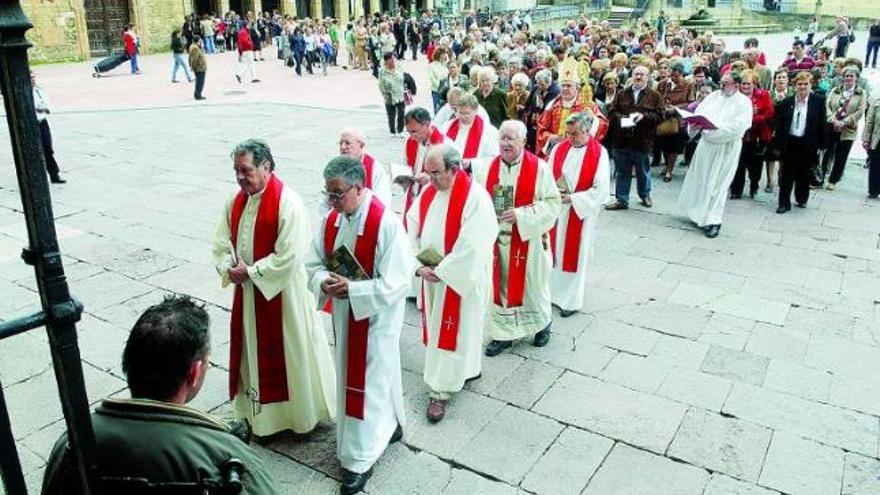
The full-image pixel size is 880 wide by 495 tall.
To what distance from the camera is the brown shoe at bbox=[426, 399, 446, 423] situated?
437 centimetres

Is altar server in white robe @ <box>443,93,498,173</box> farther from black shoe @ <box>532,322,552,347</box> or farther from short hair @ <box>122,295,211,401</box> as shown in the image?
short hair @ <box>122,295,211,401</box>

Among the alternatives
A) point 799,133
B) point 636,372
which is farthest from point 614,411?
point 799,133

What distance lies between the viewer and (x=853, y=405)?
4.55m

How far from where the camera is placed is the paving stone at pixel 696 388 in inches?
181

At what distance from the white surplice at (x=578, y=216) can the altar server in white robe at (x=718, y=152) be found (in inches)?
99.1

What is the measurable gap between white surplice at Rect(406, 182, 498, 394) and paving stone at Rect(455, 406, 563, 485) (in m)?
0.37

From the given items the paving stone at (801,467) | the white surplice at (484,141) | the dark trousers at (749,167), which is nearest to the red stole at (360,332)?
→ the paving stone at (801,467)

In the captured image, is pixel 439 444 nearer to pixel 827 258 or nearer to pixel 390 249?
pixel 390 249

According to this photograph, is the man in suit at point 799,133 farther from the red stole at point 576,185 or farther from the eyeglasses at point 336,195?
the eyeglasses at point 336,195

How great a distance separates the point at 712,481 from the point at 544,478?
92 centimetres

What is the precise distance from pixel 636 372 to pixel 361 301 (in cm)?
240

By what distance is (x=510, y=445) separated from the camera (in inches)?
163

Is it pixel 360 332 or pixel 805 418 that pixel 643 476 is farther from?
pixel 360 332

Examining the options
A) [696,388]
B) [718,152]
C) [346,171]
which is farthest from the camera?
[718,152]
